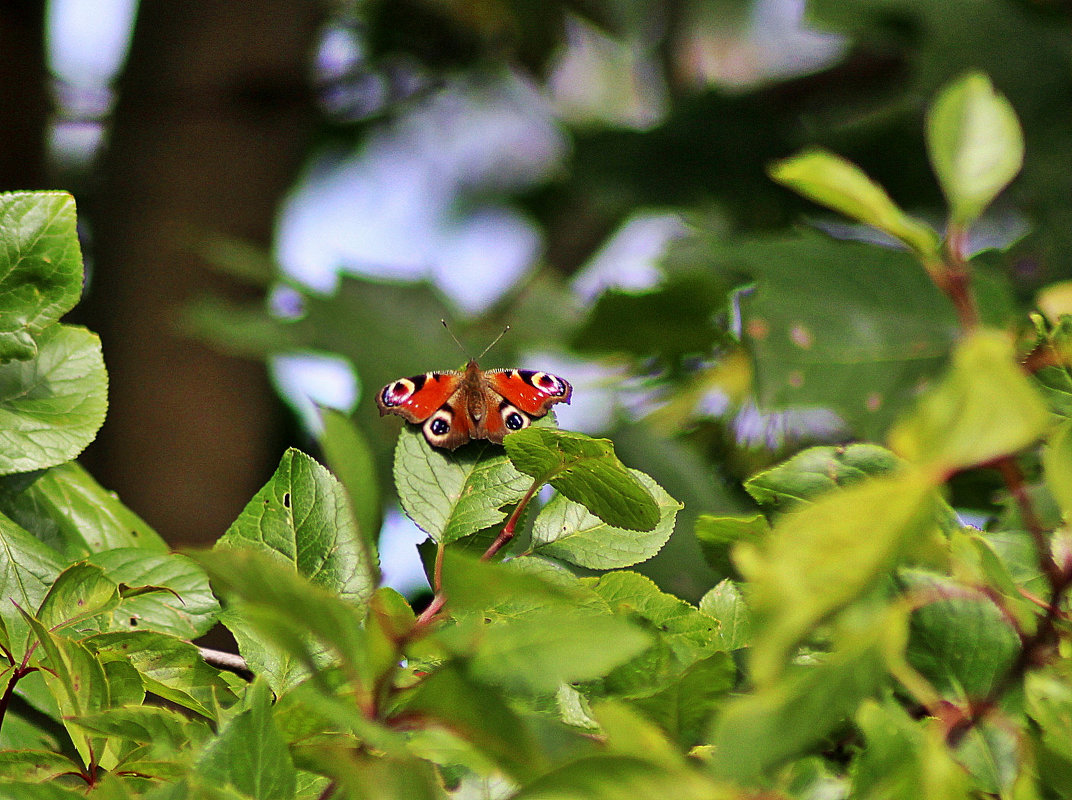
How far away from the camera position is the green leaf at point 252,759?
283 mm

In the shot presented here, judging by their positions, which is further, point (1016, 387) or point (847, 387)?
point (847, 387)

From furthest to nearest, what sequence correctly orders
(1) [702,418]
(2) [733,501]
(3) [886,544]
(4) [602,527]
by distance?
1. (1) [702,418]
2. (2) [733,501]
3. (4) [602,527]
4. (3) [886,544]

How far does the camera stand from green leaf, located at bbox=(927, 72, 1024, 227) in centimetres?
37

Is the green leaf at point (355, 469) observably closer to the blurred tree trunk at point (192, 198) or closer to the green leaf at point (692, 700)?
the green leaf at point (692, 700)

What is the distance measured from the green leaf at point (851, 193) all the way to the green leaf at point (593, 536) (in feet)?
0.44

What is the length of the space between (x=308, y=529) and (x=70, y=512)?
19 centimetres

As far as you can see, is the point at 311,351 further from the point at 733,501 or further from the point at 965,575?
the point at 965,575

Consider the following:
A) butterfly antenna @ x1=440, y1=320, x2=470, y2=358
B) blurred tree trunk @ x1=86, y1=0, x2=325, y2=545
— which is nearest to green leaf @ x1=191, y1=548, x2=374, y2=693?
butterfly antenna @ x1=440, y1=320, x2=470, y2=358

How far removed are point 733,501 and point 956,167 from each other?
548mm

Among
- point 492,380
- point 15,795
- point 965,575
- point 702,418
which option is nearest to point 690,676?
point 965,575

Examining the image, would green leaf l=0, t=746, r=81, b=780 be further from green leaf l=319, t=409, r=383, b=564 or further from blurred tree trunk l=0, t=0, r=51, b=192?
blurred tree trunk l=0, t=0, r=51, b=192

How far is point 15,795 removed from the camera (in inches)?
10.9

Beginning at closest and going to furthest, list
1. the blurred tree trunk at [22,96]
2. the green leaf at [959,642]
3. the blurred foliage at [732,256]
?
the green leaf at [959,642] → the blurred foliage at [732,256] → the blurred tree trunk at [22,96]

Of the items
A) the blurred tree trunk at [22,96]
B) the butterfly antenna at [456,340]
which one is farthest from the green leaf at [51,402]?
the blurred tree trunk at [22,96]
